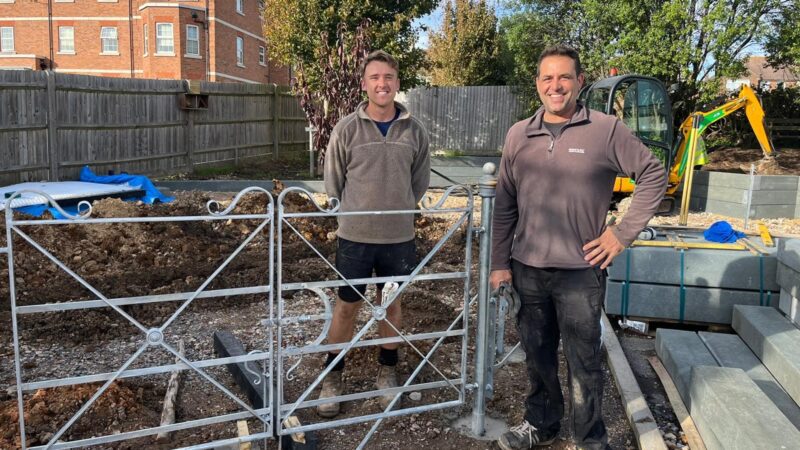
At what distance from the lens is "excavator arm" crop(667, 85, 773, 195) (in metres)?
10.6

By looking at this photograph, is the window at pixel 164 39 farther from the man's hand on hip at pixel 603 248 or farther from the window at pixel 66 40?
the man's hand on hip at pixel 603 248

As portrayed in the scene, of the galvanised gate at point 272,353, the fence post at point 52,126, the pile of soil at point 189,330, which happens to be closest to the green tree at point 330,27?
the fence post at point 52,126

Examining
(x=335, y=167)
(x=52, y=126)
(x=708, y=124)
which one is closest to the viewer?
(x=335, y=167)

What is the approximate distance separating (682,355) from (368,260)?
6.98 ft

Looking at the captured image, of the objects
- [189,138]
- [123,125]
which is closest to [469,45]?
[189,138]

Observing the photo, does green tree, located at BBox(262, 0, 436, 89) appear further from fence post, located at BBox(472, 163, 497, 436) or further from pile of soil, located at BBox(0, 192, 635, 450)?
fence post, located at BBox(472, 163, 497, 436)

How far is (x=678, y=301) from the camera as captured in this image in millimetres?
4859

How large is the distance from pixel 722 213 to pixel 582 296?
31.2 feet

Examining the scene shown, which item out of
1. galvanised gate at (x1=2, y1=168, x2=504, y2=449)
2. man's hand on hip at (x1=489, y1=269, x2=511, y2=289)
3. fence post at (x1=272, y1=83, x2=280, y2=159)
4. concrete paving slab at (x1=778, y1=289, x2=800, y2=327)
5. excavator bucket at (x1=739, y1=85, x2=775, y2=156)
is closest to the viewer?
galvanised gate at (x1=2, y1=168, x2=504, y2=449)

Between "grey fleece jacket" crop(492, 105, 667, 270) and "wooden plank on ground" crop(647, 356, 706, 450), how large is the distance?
1222 millimetres

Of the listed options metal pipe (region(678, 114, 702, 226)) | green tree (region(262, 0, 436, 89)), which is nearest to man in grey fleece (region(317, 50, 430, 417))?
metal pipe (region(678, 114, 702, 226))

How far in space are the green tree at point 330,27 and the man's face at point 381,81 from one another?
37.5 ft

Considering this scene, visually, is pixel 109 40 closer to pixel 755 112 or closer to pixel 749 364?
pixel 755 112

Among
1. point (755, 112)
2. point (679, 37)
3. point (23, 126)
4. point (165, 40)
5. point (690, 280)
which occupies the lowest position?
point (690, 280)
